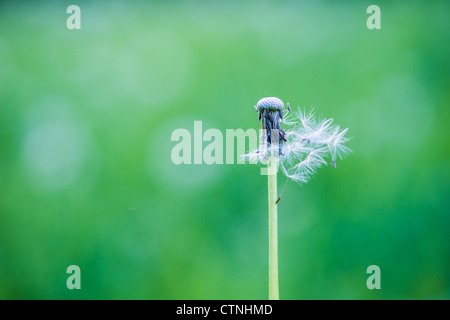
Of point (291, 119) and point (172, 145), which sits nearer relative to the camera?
point (291, 119)

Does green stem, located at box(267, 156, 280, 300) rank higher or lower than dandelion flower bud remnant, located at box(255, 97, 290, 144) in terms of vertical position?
lower

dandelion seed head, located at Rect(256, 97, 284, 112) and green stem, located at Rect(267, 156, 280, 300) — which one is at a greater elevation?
dandelion seed head, located at Rect(256, 97, 284, 112)

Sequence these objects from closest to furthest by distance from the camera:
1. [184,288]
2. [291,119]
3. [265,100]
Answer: [265,100] < [291,119] < [184,288]

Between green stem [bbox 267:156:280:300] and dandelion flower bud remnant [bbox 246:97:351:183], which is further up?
dandelion flower bud remnant [bbox 246:97:351:183]

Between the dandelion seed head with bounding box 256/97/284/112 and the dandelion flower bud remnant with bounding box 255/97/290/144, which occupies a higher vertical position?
the dandelion seed head with bounding box 256/97/284/112

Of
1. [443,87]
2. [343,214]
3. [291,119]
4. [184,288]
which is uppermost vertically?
[443,87]

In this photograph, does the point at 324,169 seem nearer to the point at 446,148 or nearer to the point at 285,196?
the point at 285,196

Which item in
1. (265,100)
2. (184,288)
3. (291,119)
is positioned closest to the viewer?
(265,100)

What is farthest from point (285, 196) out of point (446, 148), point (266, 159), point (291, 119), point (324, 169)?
point (266, 159)
